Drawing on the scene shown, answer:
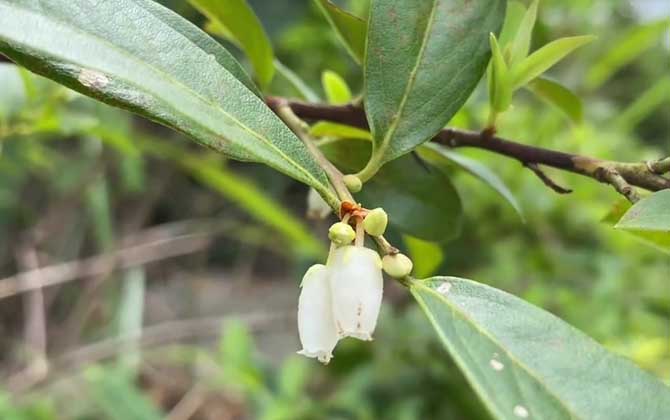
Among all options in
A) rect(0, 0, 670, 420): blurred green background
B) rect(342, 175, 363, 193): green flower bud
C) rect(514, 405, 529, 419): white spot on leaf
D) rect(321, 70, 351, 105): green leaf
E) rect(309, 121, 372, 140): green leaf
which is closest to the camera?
rect(514, 405, 529, 419): white spot on leaf

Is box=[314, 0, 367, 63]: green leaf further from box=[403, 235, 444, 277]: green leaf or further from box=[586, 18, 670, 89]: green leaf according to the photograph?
box=[586, 18, 670, 89]: green leaf

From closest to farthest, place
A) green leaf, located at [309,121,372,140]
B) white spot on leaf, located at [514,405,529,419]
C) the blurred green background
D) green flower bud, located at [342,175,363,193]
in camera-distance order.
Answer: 1. white spot on leaf, located at [514,405,529,419]
2. green flower bud, located at [342,175,363,193]
3. green leaf, located at [309,121,372,140]
4. the blurred green background

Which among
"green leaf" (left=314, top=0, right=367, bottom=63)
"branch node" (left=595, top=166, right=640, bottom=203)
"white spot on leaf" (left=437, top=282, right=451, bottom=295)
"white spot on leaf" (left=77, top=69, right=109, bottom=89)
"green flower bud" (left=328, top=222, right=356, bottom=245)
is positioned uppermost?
"white spot on leaf" (left=77, top=69, right=109, bottom=89)

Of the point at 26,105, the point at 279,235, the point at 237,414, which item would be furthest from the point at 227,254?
the point at 26,105

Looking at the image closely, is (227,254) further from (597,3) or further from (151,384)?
(597,3)

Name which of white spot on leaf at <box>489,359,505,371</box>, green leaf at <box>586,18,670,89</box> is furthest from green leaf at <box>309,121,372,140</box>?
green leaf at <box>586,18,670,89</box>

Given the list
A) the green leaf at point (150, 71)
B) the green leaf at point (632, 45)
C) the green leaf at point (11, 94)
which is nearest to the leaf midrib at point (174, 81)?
the green leaf at point (150, 71)

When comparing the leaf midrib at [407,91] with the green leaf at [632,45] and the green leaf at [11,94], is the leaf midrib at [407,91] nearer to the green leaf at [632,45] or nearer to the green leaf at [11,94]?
the green leaf at [11,94]
